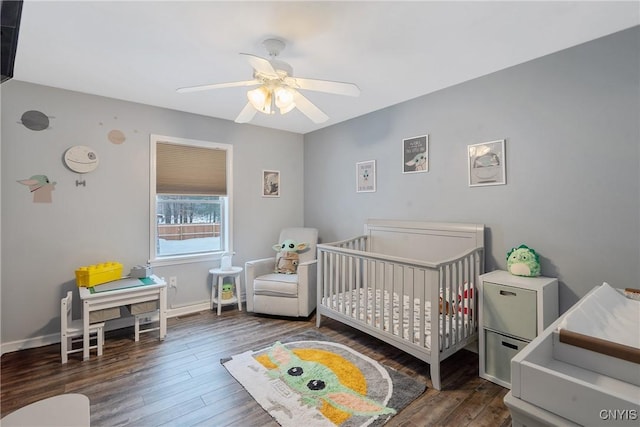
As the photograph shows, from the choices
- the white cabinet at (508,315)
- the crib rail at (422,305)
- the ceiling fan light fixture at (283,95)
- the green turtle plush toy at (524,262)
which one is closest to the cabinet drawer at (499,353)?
the white cabinet at (508,315)

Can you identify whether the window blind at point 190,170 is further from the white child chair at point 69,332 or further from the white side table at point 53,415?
the white side table at point 53,415

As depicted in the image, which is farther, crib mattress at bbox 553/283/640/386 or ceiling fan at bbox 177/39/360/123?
ceiling fan at bbox 177/39/360/123

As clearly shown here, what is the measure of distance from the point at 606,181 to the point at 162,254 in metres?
4.03

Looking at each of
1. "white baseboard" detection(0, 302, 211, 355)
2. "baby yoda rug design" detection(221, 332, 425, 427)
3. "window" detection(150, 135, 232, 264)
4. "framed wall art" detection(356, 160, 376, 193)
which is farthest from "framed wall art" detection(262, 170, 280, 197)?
"baby yoda rug design" detection(221, 332, 425, 427)

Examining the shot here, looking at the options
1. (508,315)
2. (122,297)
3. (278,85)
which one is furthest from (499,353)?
(122,297)

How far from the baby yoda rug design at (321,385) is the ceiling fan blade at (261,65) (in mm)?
2064

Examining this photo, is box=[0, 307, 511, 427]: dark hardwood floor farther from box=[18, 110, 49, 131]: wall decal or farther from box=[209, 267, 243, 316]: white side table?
box=[18, 110, 49, 131]: wall decal

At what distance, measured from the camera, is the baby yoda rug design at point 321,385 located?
177 centimetres

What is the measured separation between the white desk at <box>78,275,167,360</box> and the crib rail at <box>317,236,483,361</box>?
1647 mm

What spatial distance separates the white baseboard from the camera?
2.56m

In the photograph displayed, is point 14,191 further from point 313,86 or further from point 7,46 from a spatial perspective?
point 313,86

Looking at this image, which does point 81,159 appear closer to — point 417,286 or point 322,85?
point 322,85

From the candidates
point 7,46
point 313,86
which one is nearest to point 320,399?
point 313,86

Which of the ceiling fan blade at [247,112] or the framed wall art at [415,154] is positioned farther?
the framed wall art at [415,154]
